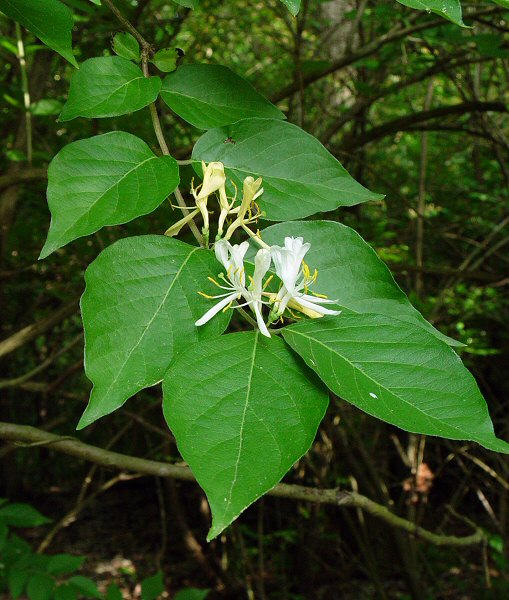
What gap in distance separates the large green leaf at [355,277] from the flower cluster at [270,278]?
22 mm

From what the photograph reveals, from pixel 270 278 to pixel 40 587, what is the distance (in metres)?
1.52

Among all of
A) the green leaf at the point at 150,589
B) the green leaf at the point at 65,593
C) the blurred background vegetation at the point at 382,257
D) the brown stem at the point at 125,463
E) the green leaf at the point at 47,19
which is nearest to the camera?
the green leaf at the point at 47,19

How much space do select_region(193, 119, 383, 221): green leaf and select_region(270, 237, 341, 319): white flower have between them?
0.28 feet

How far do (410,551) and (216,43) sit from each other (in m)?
2.86

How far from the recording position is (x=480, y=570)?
3576 millimetres

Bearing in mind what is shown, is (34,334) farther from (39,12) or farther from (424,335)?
(424,335)

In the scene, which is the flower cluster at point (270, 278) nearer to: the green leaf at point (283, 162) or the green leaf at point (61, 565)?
the green leaf at point (283, 162)

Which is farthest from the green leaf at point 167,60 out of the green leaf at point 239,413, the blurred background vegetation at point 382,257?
the blurred background vegetation at point 382,257

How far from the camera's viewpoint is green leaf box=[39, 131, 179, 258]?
0.56 metres

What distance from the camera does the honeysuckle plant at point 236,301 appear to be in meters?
0.50

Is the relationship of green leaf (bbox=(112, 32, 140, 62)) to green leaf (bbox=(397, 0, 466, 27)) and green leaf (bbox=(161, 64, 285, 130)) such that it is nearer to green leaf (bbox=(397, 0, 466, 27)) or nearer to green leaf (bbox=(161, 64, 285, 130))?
green leaf (bbox=(161, 64, 285, 130))

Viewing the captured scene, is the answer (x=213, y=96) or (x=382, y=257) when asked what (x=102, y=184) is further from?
(x=382, y=257)

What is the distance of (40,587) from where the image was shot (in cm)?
175

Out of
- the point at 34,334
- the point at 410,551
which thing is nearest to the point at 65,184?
the point at 34,334
